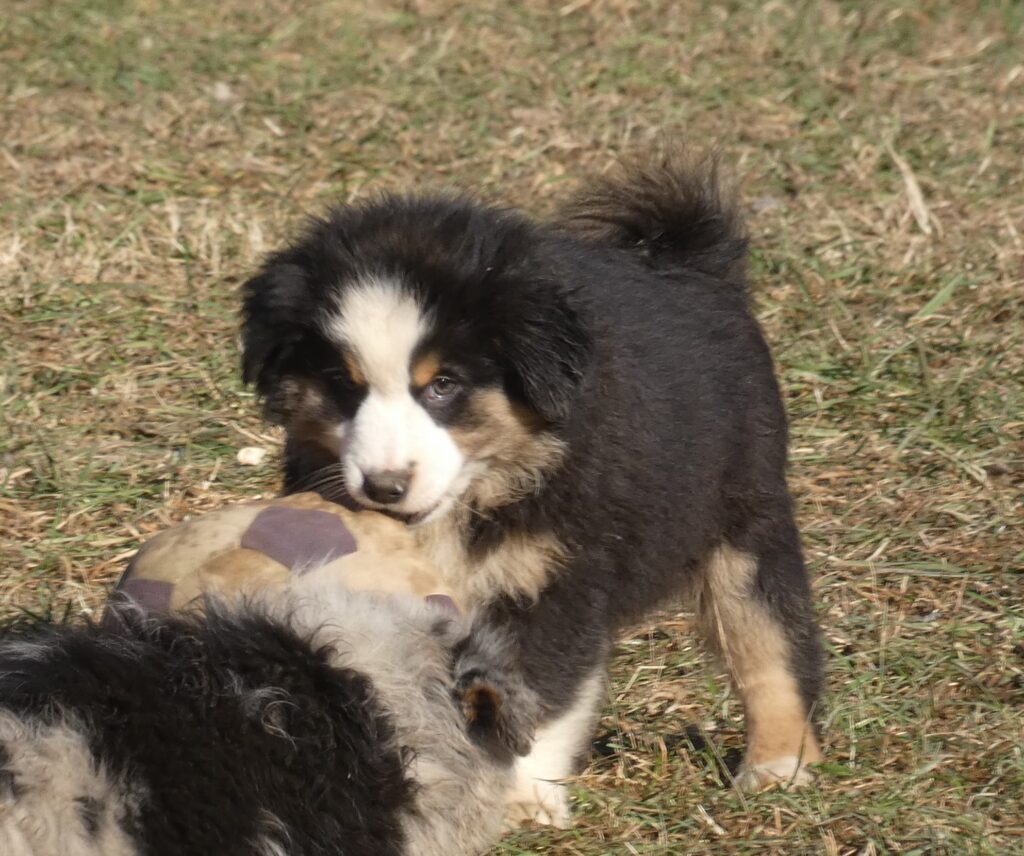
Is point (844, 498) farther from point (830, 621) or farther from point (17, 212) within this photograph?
point (17, 212)

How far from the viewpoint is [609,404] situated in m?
3.59

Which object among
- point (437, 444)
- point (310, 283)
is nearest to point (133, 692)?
point (437, 444)

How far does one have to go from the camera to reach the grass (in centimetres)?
392

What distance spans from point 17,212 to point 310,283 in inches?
121

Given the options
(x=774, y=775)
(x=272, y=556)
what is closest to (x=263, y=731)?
(x=272, y=556)

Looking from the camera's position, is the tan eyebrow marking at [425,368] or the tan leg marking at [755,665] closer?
the tan eyebrow marking at [425,368]

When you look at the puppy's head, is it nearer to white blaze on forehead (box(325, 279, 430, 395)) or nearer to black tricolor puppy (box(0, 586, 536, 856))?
white blaze on forehead (box(325, 279, 430, 395))

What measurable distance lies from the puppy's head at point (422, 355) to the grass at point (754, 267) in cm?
79

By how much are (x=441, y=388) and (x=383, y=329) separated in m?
0.18

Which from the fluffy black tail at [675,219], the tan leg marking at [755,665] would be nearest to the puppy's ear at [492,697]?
the tan leg marking at [755,665]

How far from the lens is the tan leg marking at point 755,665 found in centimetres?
390

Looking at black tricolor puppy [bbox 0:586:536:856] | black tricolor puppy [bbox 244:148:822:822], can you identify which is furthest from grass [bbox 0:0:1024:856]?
black tricolor puppy [bbox 0:586:536:856]

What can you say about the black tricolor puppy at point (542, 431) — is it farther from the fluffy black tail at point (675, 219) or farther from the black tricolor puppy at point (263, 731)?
the black tricolor puppy at point (263, 731)

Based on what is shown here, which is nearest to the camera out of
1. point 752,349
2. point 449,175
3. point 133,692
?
point 133,692
